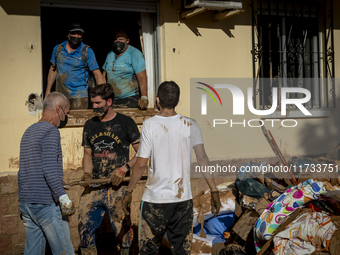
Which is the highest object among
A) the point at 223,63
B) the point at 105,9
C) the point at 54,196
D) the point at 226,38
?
the point at 105,9

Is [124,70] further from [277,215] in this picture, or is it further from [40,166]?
[277,215]

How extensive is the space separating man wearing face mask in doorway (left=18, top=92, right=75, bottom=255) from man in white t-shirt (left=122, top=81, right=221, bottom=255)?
0.73m

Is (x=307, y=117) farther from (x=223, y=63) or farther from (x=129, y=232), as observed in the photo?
(x=129, y=232)

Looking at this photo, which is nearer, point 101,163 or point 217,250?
point 101,163

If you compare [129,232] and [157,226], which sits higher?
[157,226]

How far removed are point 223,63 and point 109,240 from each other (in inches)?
128

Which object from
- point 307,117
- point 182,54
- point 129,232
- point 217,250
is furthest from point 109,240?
point 307,117

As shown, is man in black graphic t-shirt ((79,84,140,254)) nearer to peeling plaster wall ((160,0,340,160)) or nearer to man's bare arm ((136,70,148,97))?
man's bare arm ((136,70,148,97))

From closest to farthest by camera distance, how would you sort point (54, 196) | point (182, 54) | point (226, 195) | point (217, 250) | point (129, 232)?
point (54, 196)
point (129, 232)
point (217, 250)
point (226, 195)
point (182, 54)

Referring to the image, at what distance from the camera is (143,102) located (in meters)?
5.46

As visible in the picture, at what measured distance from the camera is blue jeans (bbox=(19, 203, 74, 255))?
323cm

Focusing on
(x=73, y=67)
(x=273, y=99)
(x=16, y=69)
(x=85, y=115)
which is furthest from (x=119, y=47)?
(x=273, y=99)

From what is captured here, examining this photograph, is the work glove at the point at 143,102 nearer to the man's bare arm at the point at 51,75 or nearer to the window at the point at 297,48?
the man's bare arm at the point at 51,75

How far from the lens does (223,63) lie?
5836mm
